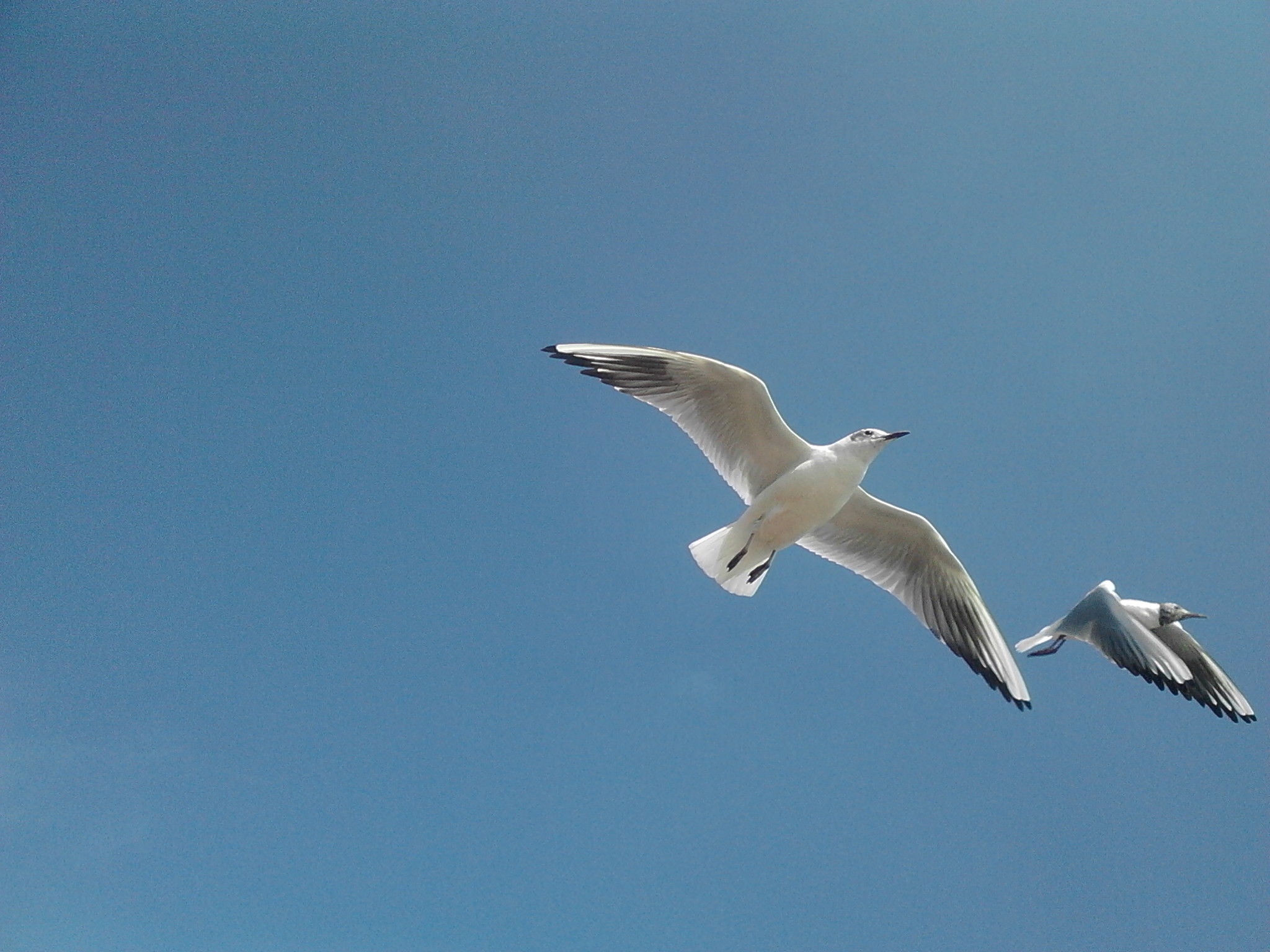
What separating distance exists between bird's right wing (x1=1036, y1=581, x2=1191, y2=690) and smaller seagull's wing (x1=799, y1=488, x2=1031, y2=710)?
53 cm

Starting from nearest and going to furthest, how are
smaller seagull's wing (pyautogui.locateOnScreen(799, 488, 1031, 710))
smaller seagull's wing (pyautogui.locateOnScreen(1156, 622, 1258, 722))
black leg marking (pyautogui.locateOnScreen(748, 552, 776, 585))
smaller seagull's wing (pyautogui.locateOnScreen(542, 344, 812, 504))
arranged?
smaller seagull's wing (pyautogui.locateOnScreen(542, 344, 812, 504)), black leg marking (pyautogui.locateOnScreen(748, 552, 776, 585)), smaller seagull's wing (pyautogui.locateOnScreen(799, 488, 1031, 710)), smaller seagull's wing (pyautogui.locateOnScreen(1156, 622, 1258, 722))

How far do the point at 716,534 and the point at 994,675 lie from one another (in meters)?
1.80

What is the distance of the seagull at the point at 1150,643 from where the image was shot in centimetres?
557

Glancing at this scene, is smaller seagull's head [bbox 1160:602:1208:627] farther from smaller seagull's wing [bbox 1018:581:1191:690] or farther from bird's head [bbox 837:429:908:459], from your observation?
bird's head [bbox 837:429:908:459]

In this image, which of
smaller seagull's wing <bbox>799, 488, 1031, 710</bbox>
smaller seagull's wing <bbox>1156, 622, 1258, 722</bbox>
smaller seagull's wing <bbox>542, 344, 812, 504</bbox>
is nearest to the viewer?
smaller seagull's wing <bbox>542, 344, 812, 504</bbox>

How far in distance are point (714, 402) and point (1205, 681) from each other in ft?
12.2

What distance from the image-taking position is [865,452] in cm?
562

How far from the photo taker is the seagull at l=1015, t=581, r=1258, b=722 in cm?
557

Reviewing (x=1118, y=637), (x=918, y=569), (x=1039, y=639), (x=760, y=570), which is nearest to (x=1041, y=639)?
(x=1039, y=639)

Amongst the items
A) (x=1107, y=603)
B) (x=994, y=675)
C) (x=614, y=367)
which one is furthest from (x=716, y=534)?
(x=1107, y=603)

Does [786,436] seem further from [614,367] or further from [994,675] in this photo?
[994,675]

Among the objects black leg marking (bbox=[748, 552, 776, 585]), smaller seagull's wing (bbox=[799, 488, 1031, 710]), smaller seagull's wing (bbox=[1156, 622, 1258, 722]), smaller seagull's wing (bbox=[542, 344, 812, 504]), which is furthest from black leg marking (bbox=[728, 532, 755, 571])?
smaller seagull's wing (bbox=[1156, 622, 1258, 722])

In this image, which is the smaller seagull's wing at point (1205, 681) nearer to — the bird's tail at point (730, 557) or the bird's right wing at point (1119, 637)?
the bird's right wing at point (1119, 637)

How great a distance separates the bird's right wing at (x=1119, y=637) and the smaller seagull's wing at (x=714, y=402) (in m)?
1.97
